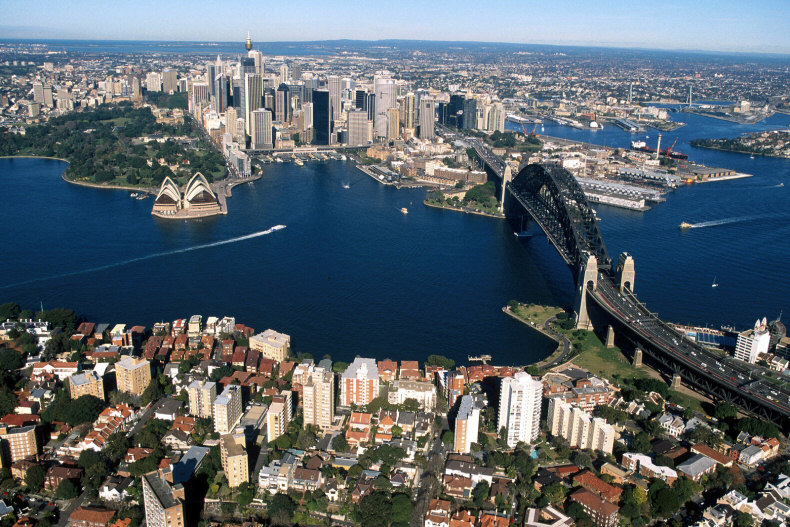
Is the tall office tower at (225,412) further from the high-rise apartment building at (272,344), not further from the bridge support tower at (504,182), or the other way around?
the bridge support tower at (504,182)

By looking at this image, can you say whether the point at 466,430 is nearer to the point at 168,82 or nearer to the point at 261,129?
the point at 261,129

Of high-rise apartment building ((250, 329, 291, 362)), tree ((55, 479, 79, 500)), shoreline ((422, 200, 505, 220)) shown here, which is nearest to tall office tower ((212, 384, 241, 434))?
tree ((55, 479, 79, 500))

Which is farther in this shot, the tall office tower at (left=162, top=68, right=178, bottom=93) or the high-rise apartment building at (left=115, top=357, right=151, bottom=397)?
the tall office tower at (left=162, top=68, right=178, bottom=93)

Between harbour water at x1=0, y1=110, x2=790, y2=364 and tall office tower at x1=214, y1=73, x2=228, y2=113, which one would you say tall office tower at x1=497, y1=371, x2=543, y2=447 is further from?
tall office tower at x1=214, y1=73, x2=228, y2=113

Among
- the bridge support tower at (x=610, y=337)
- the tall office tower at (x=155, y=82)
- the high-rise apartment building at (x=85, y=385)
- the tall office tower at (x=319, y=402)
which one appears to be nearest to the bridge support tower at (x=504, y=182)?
the bridge support tower at (x=610, y=337)

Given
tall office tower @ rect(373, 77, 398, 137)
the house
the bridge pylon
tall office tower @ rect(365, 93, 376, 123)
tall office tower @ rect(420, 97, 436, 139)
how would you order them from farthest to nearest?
tall office tower @ rect(365, 93, 376, 123)
tall office tower @ rect(373, 77, 398, 137)
tall office tower @ rect(420, 97, 436, 139)
the bridge pylon
the house

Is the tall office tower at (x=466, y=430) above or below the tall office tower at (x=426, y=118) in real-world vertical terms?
below
